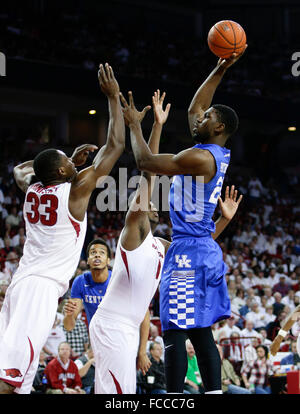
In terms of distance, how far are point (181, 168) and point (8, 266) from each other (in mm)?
8798

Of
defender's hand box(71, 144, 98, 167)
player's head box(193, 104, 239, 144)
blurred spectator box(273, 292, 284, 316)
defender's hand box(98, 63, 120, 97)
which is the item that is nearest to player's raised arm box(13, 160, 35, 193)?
defender's hand box(71, 144, 98, 167)

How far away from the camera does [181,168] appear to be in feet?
15.4

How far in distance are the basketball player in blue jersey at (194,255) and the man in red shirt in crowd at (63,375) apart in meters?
4.74

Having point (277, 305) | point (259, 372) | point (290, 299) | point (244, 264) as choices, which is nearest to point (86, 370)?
point (259, 372)

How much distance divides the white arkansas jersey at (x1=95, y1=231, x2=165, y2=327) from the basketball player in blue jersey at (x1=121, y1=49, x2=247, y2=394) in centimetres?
40

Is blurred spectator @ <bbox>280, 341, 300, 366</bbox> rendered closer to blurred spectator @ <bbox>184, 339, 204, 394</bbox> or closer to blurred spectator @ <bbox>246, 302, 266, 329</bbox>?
blurred spectator @ <bbox>246, 302, 266, 329</bbox>

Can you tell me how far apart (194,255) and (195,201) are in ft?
1.37

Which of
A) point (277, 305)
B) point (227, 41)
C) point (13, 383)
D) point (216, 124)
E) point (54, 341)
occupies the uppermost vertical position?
point (227, 41)

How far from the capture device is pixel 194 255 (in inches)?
187

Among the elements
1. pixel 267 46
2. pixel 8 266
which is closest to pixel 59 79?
pixel 8 266

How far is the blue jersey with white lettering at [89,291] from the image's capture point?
21.1 ft

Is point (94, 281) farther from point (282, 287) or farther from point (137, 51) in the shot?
point (137, 51)

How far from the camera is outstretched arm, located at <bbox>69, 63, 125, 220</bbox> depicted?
4895 millimetres

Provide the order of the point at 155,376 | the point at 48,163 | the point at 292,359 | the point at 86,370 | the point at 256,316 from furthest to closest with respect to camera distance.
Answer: the point at 256,316 → the point at 292,359 → the point at 155,376 → the point at 86,370 → the point at 48,163
